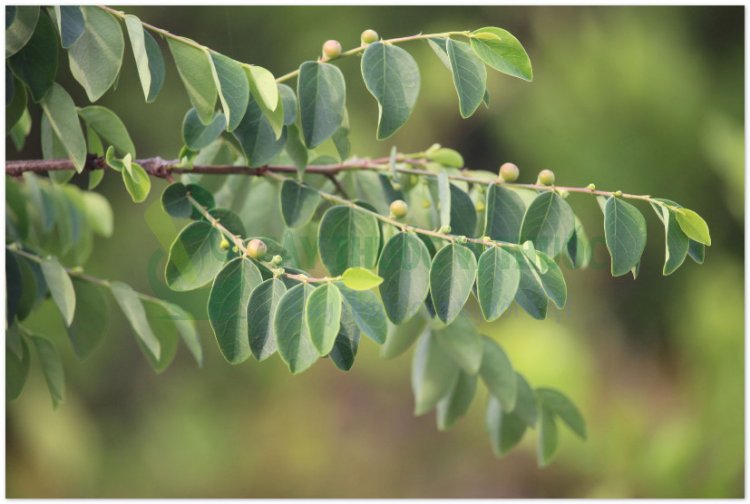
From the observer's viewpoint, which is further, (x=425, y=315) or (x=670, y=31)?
(x=670, y=31)

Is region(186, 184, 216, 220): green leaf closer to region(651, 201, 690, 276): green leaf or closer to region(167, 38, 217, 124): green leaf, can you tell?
region(167, 38, 217, 124): green leaf

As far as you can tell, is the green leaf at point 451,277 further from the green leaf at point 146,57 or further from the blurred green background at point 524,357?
the blurred green background at point 524,357

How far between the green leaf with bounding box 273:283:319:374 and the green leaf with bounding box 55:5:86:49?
0.64ft

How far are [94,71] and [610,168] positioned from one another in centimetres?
144

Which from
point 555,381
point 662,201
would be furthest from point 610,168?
point 662,201

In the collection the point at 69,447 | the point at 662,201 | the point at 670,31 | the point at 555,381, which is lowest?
the point at 69,447

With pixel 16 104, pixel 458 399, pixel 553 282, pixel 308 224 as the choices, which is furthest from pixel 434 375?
pixel 16 104

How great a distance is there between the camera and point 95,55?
0.54 metres

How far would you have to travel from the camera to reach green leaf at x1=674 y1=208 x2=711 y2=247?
1.63 ft

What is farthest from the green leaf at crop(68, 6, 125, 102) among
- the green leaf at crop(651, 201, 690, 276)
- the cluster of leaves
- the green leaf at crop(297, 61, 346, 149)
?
the green leaf at crop(651, 201, 690, 276)

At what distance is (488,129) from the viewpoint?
1983 mm

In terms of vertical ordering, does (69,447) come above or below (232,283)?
below

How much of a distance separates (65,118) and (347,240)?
19 cm

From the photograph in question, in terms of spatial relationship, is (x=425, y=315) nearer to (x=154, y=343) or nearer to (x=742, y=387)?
(x=154, y=343)
